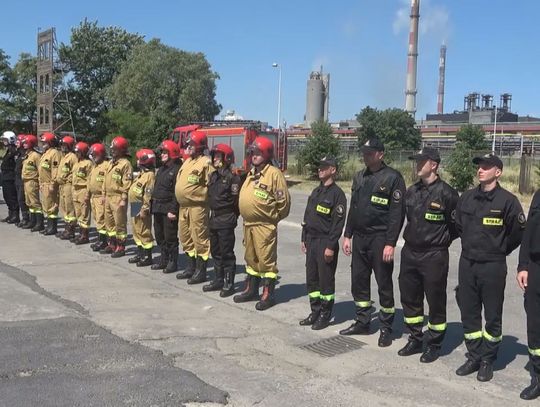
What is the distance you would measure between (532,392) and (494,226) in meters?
1.28

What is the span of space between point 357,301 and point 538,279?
6.41ft

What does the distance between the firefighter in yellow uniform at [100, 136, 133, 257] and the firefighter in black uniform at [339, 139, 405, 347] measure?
496 cm

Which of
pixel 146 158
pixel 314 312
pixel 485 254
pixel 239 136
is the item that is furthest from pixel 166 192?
pixel 239 136

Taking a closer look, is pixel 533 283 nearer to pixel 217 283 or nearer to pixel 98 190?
pixel 217 283

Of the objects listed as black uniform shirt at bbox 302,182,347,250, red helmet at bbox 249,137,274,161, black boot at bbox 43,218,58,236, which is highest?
red helmet at bbox 249,137,274,161

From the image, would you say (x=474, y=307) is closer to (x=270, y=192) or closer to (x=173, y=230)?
(x=270, y=192)

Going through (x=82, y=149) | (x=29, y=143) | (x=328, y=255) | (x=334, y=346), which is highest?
(x=29, y=143)

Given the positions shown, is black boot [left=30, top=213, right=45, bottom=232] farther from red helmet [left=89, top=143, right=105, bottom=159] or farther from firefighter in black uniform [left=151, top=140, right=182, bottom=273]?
firefighter in black uniform [left=151, top=140, right=182, bottom=273]

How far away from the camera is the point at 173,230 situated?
27.8 ft

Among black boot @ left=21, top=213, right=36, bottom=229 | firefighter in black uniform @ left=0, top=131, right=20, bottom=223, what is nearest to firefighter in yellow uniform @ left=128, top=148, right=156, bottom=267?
black boot @ left=21, top=213, right=36, bottom=229

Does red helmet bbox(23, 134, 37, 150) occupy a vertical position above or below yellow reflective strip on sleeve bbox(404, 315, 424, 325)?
above

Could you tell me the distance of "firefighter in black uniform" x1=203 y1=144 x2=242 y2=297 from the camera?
7402mm

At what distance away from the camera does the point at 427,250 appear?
16.6 feet

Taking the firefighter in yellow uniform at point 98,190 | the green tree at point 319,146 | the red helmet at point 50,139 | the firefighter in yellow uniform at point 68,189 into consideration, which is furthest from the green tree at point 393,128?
the firefighter in yellow uniform at point 98,190
